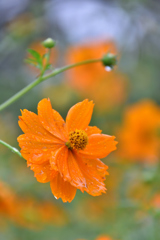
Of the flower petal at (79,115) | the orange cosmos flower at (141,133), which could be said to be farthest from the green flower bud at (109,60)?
the orange cosmos flower at (141,133)

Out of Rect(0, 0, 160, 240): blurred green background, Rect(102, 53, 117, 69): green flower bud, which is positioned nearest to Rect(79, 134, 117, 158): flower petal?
Rect(102, 53, 117, 69): green flower bud

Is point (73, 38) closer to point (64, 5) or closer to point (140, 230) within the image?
point (64, 5)

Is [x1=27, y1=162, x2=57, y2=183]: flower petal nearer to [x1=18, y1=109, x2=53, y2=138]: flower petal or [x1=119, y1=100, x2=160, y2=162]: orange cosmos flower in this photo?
[x1=18, y1=109, x2=53, y2=138]: flower petal

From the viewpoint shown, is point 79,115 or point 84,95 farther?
point 84,95

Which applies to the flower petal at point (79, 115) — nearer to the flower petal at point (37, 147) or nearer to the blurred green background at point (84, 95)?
the flower petal at point (37, 147)

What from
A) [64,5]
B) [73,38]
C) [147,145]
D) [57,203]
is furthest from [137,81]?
[57,203]

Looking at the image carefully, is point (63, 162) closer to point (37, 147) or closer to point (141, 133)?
point (37, 147)

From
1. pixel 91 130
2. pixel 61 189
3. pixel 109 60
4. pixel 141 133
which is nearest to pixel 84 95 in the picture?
pixel 141 133
